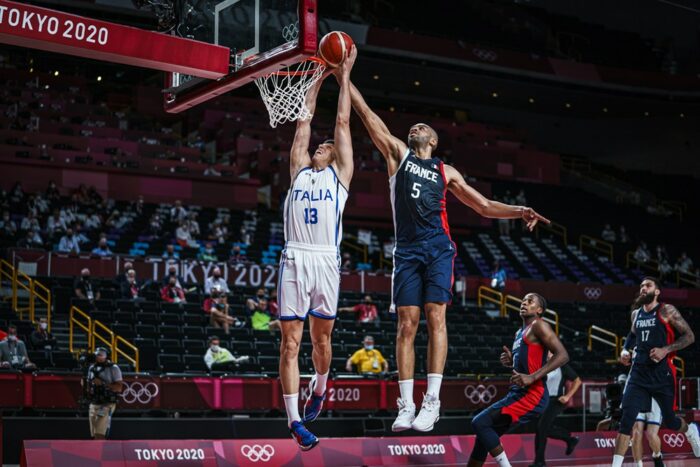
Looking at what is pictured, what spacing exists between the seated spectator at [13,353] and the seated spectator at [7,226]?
A: 264 inches

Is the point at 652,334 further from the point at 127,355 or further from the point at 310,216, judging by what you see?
the point at 127,355

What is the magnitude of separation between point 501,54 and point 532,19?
4736 mm

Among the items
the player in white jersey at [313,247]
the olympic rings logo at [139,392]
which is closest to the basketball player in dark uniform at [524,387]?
the player in white jersey at [313,247]

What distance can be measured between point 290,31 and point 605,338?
822 inches

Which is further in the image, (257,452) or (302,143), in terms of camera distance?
(257,452)

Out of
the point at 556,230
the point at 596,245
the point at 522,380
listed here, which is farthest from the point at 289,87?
the point at 596,245

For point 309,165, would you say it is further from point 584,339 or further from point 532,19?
point 532,19

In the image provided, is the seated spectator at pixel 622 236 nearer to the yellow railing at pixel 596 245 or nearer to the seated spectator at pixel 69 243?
the yellow railing at pixel 596 245

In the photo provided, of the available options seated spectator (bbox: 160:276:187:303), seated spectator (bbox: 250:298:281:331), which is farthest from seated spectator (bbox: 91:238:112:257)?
seated spectator (bbox: 250:298:281:331)

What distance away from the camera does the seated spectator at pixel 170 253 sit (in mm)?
24391

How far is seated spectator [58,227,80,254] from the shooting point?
23766 mm

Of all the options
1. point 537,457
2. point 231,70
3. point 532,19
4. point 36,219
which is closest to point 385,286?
point 36,219

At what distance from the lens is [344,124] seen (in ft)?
28.8

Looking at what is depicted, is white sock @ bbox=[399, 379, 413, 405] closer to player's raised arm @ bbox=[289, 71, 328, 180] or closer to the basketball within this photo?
player's raised arm @ bbox=[289, 71, 328, 180]
